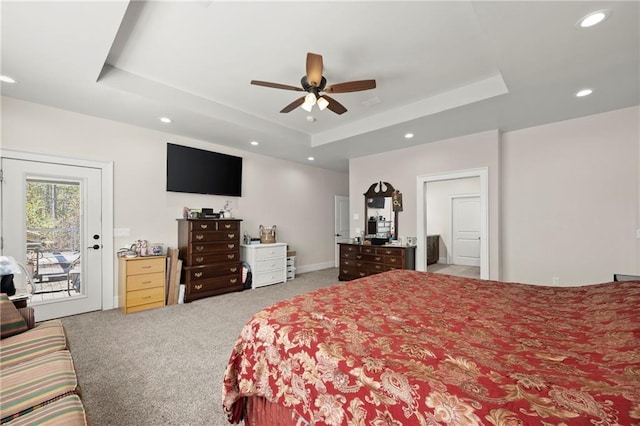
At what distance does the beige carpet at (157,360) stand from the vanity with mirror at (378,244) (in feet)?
7.00

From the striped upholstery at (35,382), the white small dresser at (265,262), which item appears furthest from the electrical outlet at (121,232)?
the striped upholstery at (35,382)

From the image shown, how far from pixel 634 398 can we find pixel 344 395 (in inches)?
32.9

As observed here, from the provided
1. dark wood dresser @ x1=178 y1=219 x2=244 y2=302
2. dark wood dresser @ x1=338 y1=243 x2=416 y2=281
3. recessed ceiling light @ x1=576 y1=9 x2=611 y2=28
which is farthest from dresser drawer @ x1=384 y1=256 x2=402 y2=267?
recessed ceiling light @ x1=576 y1=9 x2=611 y2=28

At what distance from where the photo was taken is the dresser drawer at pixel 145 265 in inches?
144

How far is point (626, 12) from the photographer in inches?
71.6

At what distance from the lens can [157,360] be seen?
7.77 ft

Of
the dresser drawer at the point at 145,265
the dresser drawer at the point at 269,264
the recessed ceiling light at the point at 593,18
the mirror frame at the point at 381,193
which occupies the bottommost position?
the dresser drawer at the point at 269,264

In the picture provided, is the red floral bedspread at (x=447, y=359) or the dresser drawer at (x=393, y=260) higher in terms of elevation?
the red floral bedspread at (x=447, y=359)

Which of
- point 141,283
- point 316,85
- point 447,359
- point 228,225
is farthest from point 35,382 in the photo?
point 228,225

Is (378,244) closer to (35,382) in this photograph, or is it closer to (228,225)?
(228,225)

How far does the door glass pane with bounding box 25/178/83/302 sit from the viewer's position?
331cm

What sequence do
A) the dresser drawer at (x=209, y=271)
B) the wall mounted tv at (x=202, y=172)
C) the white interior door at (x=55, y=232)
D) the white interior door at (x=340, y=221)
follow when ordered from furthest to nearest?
the white interior door at (x=340, y=221) < the wall mounted tv at (x=202, y=172) < the dresser drawer at (x=209, y=271) < the white interior door at (x=55, y=232)

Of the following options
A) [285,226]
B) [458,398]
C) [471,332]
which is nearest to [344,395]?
[458,398]

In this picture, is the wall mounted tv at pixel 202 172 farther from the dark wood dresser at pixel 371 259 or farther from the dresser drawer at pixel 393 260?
the dresser drawer at pixel 393 260
